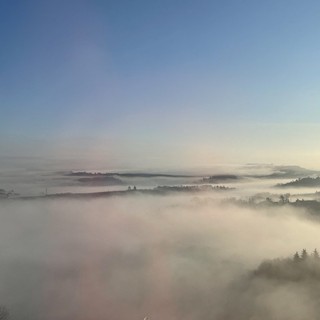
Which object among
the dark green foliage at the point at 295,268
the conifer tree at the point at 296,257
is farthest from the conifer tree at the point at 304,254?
the conifer tree at the point at 296,257

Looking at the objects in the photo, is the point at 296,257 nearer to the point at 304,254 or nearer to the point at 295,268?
the point at 295,268

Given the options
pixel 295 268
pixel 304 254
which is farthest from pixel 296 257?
pixel 304 254

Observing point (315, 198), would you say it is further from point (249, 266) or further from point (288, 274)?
point (288, 274)

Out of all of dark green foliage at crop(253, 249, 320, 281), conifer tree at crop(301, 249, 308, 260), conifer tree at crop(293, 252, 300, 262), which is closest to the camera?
dark green foliage at crop(253, 249, 320, 281)

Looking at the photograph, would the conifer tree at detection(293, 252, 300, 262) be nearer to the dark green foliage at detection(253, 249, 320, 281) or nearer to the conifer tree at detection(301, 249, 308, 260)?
the dark green foliage at detection(253, 249, 320, 281)

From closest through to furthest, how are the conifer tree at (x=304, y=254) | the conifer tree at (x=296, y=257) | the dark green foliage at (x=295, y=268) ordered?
the dark green foliage at (x=295, y=268) < the conifer tree at (x=304, y=254) < the conifer tree at (x=296, y=257)

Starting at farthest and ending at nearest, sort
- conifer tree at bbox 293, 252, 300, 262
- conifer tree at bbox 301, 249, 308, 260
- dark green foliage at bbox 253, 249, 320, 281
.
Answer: conifer tree at bbox 293, 252, 300, 262
conifer tree at bbox 301, 249, 308, 260
dark green foliage at bbox 253, 249, 320, 281

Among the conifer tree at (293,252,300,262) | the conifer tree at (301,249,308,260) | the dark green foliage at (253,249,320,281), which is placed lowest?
the dark green foliage at (253,249,320,281)

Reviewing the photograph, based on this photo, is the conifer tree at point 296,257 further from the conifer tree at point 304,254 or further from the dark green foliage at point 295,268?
the conifer tree at point 304,254

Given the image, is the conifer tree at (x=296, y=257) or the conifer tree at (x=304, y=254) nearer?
the conifer tree at (x=304, y=254)

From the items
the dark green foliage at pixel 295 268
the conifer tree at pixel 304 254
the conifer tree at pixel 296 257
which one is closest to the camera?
the dark green foliage at pixel 295 268

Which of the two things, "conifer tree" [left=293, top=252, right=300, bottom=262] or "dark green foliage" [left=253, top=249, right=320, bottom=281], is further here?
"conifer tree" [left=293, top=252, right=300, bottom=262]

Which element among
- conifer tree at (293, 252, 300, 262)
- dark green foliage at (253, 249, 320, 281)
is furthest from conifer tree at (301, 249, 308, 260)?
conifer tree at (293, 252, 300, 262)

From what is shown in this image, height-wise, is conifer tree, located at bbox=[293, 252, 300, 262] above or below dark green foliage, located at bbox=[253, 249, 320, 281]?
above
